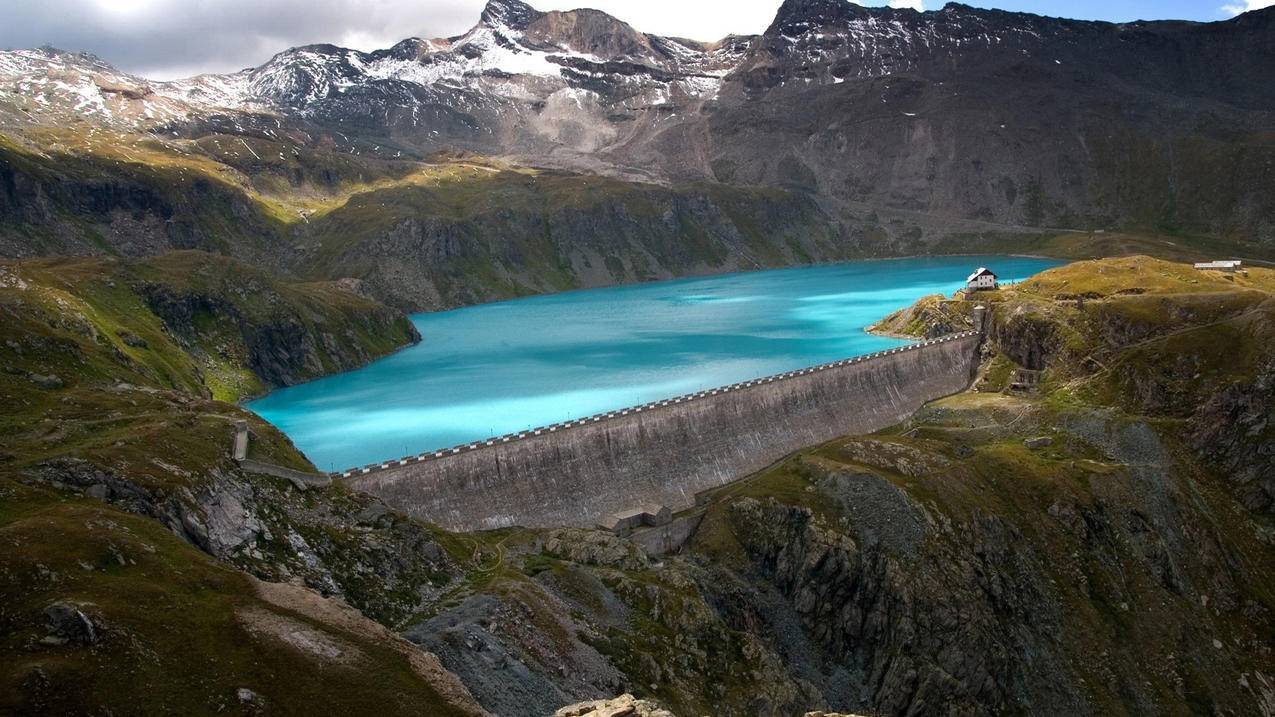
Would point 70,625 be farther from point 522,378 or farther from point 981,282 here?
point 981,282

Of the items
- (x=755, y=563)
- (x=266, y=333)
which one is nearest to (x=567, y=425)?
(x=755, y=563)

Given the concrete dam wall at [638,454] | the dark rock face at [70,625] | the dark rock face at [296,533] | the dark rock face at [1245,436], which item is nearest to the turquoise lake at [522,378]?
the concrete dam wall at [638,454]

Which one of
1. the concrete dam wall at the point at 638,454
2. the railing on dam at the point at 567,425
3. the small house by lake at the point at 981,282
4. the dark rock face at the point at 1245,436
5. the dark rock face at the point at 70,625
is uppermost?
the small house by lake at the point at 981,282

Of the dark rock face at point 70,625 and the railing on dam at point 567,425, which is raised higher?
the dark rock face at point 70,625

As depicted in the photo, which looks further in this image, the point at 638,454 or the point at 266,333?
the point at 266,333

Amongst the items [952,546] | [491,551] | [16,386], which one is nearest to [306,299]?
[16,386]

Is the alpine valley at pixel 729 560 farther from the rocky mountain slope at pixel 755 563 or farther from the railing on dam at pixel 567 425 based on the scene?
the railing on dam at pixel 567 425

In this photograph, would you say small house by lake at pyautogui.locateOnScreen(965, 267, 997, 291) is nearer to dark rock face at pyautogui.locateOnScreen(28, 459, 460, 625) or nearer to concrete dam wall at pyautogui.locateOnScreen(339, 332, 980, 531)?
concrete dam wall at pyautogui.locateOnScreen(339, 332, 980, 531)
